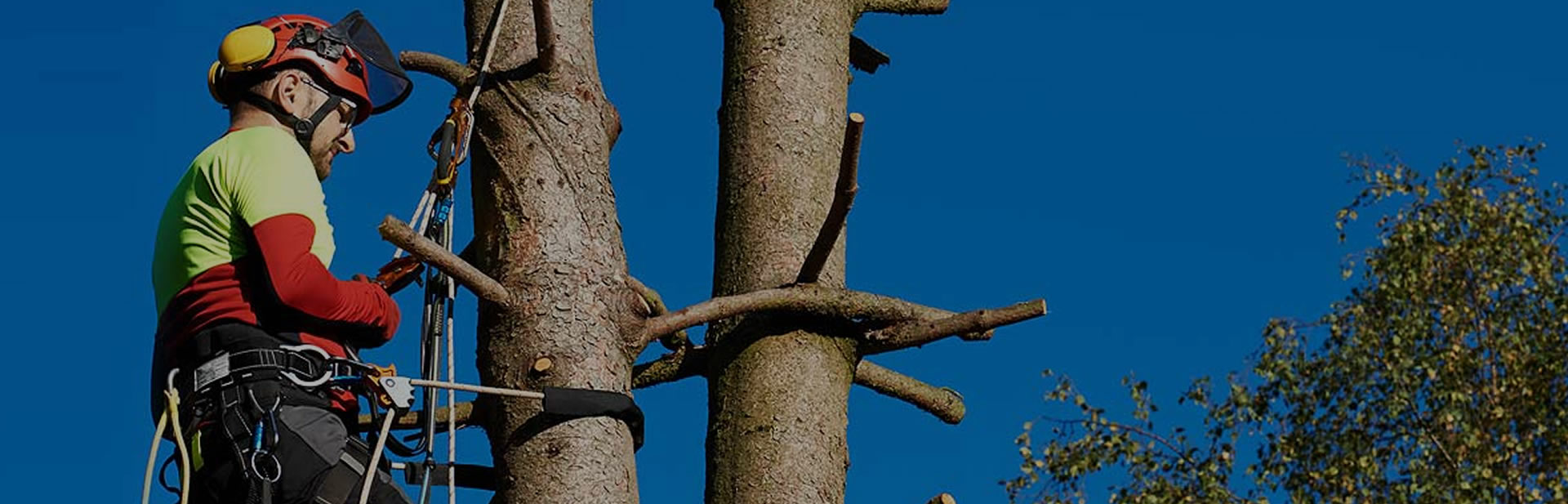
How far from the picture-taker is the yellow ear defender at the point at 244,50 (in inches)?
176

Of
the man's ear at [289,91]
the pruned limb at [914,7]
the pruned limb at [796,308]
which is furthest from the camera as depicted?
the pruned limb at [914,7]

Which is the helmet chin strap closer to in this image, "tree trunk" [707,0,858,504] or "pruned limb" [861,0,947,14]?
"tree trunk" [707,0,858,504]

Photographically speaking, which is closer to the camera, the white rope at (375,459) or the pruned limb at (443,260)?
the white rope at (375,459)

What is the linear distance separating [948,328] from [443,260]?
1326 millimetres

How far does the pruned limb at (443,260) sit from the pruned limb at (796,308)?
13.8 inches

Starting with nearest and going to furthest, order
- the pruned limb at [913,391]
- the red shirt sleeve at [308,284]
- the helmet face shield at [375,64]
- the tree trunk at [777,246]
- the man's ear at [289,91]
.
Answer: the red shirt sleeve at [308,284], the man's ear at [289,91], the helmet face shield at [375,64], the tree trunk at [777,246], the pruned limb at [913,391]

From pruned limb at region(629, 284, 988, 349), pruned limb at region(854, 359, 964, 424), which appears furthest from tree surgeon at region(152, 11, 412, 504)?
pruned limb at region(854, 359, 964, 424)

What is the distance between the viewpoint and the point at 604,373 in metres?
4.67

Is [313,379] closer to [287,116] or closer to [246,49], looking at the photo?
[287,116]

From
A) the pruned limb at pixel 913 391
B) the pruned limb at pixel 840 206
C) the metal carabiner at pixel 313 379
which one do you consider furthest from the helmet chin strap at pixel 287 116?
the pruned limb at pixel 913 391

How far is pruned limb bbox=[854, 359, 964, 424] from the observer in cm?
551

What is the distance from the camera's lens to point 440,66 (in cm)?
498

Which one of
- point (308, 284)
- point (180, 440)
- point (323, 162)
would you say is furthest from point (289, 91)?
point (180, 440)

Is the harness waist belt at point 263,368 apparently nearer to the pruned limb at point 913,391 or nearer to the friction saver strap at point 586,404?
the friction saver strap at point 586,404
